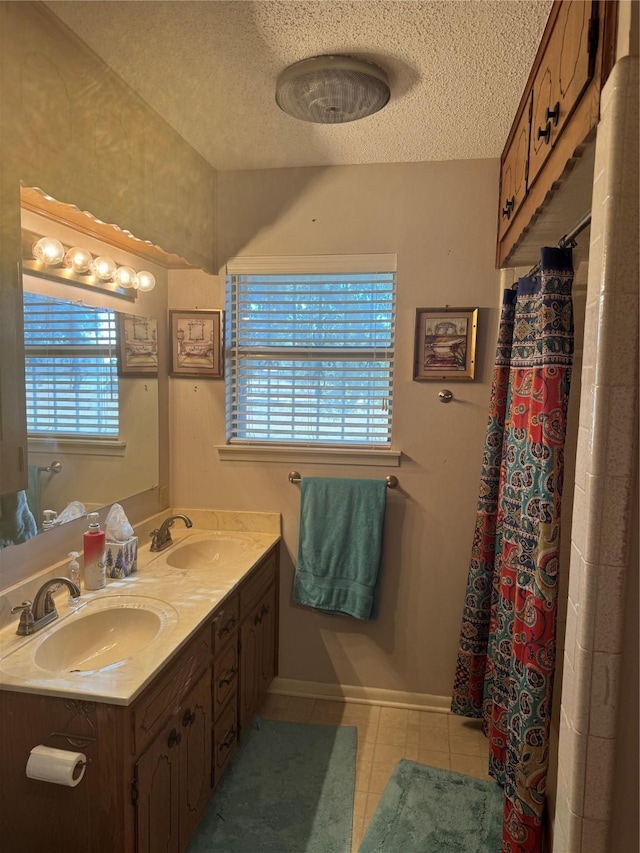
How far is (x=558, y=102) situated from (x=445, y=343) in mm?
1143

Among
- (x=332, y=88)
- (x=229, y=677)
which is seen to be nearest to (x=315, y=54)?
(x=332, y=88)

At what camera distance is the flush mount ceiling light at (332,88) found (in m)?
1.61

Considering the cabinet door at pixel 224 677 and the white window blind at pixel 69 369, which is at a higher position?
the white window blind at pixel 69 369

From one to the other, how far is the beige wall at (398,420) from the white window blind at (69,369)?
0.55 m

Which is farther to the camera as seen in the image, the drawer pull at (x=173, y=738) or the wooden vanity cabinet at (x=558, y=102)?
the drawer pull at (x=173, y=738)

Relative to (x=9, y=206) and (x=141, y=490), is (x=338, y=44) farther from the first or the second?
(x=141, y=490)

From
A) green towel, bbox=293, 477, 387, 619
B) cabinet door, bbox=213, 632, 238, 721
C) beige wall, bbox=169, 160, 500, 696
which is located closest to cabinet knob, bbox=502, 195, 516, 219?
beige wall, bbox=169, 160, 500, 696

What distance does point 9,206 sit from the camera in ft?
4.38

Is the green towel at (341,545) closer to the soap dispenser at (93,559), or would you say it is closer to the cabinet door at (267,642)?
the cabinet door at (267,642)

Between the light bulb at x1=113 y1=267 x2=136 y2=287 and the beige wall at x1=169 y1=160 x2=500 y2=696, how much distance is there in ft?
1.25

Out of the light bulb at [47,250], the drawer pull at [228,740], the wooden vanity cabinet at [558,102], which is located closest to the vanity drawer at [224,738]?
the drawer pull at [228,740]

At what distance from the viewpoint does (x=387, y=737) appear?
233 centimetres

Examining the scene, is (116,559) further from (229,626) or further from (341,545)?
(341,545)

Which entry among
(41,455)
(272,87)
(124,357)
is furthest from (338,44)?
(41,455)
